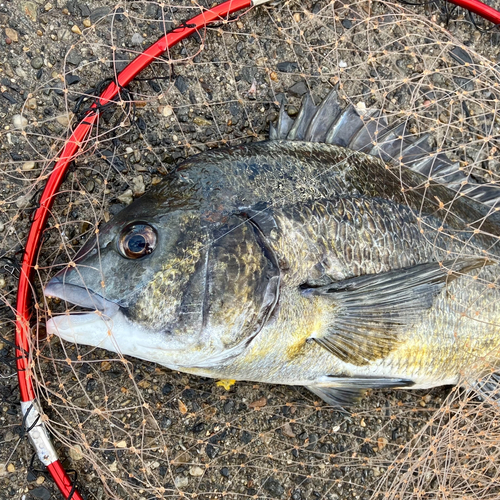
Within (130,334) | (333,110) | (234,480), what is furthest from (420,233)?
(234,480)

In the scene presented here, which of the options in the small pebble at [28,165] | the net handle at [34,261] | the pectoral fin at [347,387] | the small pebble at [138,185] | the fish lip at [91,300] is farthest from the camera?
the small pebble at [138,185]

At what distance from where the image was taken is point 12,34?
253cm

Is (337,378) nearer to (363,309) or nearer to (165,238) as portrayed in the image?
(363,309)

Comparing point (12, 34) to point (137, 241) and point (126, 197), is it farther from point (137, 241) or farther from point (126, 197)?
point (137, 241)

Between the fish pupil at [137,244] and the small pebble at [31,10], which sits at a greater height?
the small pebble at [31,10]

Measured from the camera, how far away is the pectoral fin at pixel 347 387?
7.87 ft

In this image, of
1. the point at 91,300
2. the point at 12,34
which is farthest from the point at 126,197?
the point at 12,34

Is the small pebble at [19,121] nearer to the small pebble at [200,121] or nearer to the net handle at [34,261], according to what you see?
the net handle at [34,261]

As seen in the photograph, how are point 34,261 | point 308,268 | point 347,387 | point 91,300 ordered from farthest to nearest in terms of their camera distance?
point 347,387
point 34,261
point 308,268
point 91,300

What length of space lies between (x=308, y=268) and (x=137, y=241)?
786mm

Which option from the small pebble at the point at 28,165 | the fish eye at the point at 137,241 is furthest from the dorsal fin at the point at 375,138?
the small pebble at the point at 28,165

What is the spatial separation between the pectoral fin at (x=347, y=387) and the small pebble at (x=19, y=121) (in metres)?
2.14

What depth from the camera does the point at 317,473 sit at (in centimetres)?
276

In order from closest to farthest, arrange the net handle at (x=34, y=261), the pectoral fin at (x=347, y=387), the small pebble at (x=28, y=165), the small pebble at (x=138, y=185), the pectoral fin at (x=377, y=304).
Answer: the pectoral fin at (x=377, y=304)
the net handle at (x=34, y=261)
the pectoral fin at (x=347, y=387)
the small pebble at (x=28, y=165)
the small pebble at (x=138, y=185)
